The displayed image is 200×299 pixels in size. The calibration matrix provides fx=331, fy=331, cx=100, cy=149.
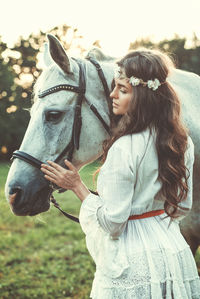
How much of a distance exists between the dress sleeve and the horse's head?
24.2 inches

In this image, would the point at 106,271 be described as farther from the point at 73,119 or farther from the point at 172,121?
the point at 73,119

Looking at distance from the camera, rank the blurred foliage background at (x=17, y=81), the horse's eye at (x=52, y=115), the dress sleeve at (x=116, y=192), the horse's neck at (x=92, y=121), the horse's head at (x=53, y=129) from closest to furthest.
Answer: the dress sleeve at (x=116, y=192) → the horse's head at (x=53, y=129) → the horse's eye at (x=52, y=115) → the horse's neck at (x=92, y=121) → the blurred foliage background at (x=17, y=81)

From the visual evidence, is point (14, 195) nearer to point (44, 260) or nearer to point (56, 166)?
point (56, 166)

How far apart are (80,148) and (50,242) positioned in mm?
4699

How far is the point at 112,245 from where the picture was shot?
5.91 feet

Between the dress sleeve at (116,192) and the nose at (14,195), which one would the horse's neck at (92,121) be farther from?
the dress sleeve at (116,192)

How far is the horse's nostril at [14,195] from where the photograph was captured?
2111 mm

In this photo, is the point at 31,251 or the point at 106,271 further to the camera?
the point at 31,251

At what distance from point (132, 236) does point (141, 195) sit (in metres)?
0.23

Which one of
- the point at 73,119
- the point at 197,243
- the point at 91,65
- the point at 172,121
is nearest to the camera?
the point at 172,121

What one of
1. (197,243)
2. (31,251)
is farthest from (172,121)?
(31,251)

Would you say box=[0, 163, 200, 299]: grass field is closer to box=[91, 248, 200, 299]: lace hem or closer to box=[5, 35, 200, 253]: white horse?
box=[5, 35, 200, 253]: white horse

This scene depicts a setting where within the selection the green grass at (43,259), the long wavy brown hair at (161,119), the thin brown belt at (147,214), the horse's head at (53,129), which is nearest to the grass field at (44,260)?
the green grass at (43,259)

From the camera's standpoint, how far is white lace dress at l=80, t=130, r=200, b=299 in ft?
5.62
